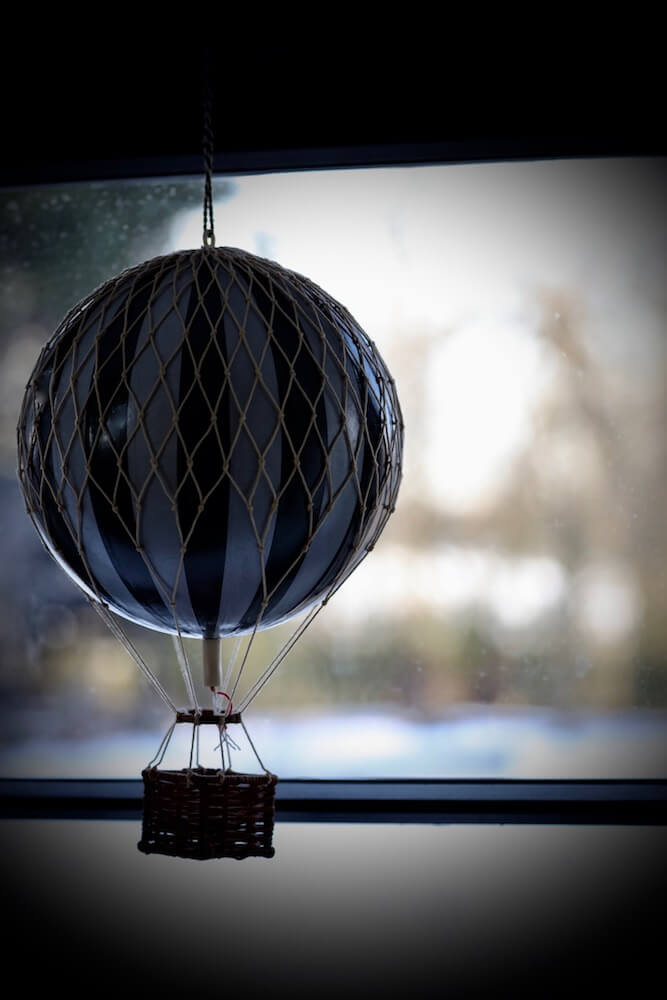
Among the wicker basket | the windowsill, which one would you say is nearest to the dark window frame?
the windowsill

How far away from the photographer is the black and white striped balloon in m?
0.69

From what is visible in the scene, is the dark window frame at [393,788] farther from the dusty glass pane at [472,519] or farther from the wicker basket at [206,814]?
the wicker basket at [206,814]

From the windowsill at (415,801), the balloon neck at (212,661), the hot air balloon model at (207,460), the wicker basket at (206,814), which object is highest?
the hot air balloon model at (207,460)

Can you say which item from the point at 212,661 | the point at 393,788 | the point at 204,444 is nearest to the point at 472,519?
the point at 393,788

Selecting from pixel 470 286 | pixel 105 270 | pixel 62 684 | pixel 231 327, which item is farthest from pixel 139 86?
pixel 62 684

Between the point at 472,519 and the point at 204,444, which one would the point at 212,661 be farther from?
the point at 472,519

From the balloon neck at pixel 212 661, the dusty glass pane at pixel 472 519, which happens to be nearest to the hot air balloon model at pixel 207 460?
the balloon neck at pixel 212 661

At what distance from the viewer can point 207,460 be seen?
69 cm

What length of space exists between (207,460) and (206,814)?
276 millimetres

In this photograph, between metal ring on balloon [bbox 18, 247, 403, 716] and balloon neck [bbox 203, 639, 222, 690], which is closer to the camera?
metal ring on balloon [bbox 18, 247, 403, 716]

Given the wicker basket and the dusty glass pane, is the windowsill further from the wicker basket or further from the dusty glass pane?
the wicker basket

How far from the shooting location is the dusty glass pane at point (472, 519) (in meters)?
1.42

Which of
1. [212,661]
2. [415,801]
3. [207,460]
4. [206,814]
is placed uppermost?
[207,460]

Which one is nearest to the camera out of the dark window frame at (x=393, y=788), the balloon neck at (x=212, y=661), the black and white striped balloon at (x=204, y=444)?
the black and white striped balloon at (x=204, y=444)
